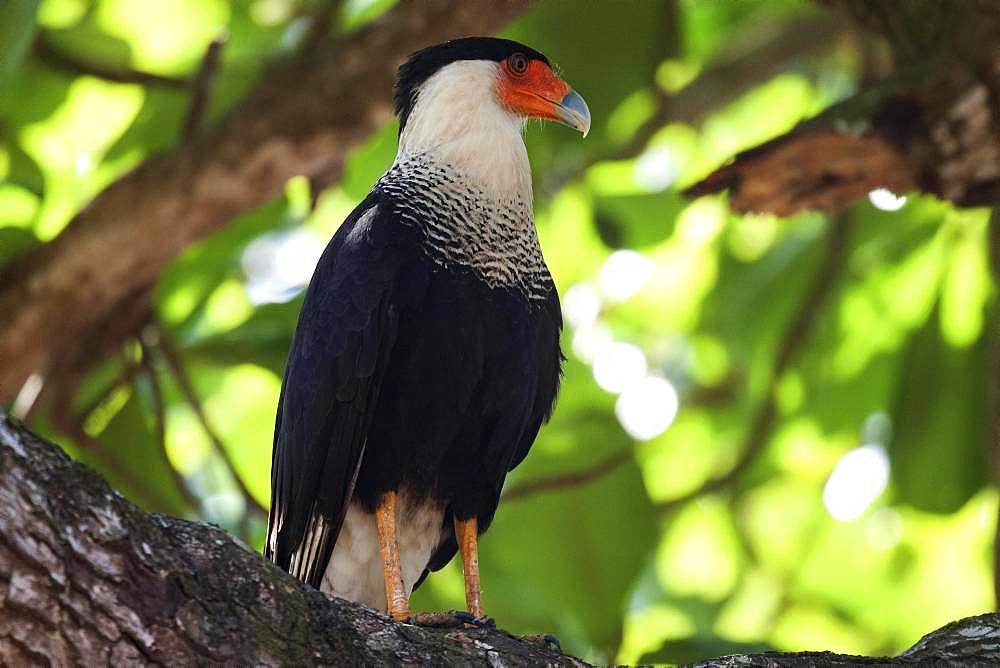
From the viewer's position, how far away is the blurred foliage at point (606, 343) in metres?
4.75

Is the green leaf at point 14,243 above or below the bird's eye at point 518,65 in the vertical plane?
below

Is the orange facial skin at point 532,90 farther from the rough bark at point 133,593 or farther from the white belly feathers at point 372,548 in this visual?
the rough bark at point 133,593

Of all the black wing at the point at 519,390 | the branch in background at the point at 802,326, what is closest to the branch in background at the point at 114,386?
the black wing at the point at 519,390

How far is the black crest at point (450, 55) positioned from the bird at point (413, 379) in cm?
31

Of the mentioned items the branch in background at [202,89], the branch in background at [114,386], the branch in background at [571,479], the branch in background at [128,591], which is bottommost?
the branch in background at [128,591]

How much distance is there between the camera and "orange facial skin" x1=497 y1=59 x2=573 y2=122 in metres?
4.16

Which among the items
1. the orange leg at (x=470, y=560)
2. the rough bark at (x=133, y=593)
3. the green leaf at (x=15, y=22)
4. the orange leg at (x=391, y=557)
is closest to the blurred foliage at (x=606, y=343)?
the green leaf at (x=15, y=22)

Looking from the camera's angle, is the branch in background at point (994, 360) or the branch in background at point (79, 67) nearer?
the branch in background at point (994, 360)

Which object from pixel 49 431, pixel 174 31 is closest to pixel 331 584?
pixel 49 431

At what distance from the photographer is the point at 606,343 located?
23.5ft

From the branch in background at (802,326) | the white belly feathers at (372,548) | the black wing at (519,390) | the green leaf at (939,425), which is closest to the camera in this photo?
the black wing at (519,390)

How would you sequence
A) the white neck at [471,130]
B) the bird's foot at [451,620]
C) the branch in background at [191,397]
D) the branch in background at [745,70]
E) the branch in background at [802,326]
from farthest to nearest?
the branch in background at [745,70], the branch in background at [802,326], the branch in background at [191,397], the white neck at [471,130], the bird's foot at [451,620]

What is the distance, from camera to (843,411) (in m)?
5.25

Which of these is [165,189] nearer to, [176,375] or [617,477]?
[176,375]
